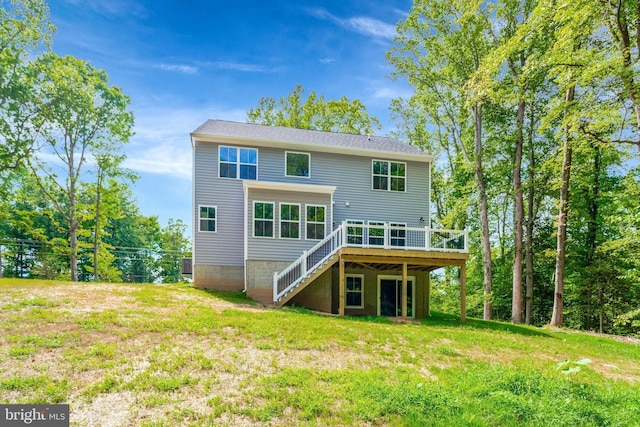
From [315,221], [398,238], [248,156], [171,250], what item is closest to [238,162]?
[248,156]

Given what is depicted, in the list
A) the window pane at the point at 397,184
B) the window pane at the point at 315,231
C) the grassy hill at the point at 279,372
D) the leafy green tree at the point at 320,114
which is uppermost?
the leafy green tree at the point at 320,114

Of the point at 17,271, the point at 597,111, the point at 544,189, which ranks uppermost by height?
the point at 597,111

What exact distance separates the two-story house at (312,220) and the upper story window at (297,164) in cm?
4

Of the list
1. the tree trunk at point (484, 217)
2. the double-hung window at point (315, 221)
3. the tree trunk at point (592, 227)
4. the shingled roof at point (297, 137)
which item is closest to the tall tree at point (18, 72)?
the shingled roof at point (297, 137)

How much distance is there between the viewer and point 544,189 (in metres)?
21.8

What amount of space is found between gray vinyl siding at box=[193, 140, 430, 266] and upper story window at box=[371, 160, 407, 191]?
190 millimetres

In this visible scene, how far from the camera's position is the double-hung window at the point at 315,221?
16.2 meters

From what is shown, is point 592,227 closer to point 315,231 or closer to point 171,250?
point 315,231

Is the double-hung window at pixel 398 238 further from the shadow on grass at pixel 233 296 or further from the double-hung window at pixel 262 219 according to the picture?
the shadow on grass at pixel 233 296

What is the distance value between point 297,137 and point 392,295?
8.17 m

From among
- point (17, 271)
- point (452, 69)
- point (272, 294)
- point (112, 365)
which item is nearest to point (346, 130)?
point (452, 69)

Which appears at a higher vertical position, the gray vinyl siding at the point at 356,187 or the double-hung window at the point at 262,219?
the gray vinyl siding at the point at 356,187

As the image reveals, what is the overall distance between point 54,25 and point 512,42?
23712 millimetres

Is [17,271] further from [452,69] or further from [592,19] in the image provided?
[592,19]
